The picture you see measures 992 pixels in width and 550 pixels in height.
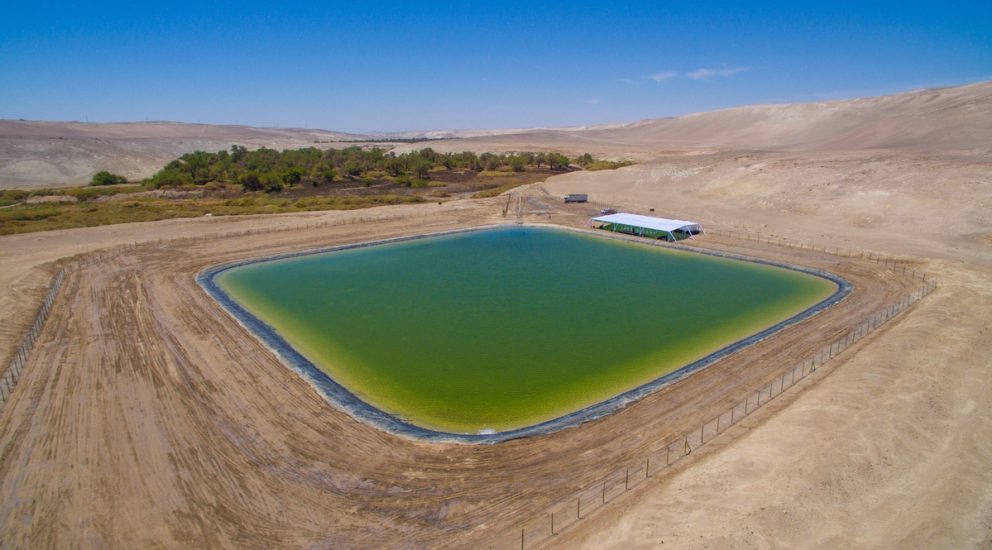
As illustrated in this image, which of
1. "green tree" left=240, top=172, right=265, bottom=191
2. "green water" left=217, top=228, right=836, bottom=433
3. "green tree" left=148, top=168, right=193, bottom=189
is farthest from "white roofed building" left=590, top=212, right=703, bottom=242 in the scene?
"green tree" left=148, top=168, right=193, bottom=189

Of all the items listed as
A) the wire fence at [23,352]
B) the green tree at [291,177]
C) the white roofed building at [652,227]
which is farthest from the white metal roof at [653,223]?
the green tree at [291,177]

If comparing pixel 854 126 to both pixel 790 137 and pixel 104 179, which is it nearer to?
pixel 790 137

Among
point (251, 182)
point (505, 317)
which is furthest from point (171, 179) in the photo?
point (505, 317)

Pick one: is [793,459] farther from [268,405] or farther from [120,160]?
[120,160]

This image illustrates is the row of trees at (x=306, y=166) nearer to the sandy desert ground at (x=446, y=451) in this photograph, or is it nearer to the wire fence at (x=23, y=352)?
the wire fence at (x=23, y=352)

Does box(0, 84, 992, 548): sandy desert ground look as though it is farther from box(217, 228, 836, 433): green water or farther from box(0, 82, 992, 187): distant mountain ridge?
box(0, 82, 992, 187): distant mountain ridge
